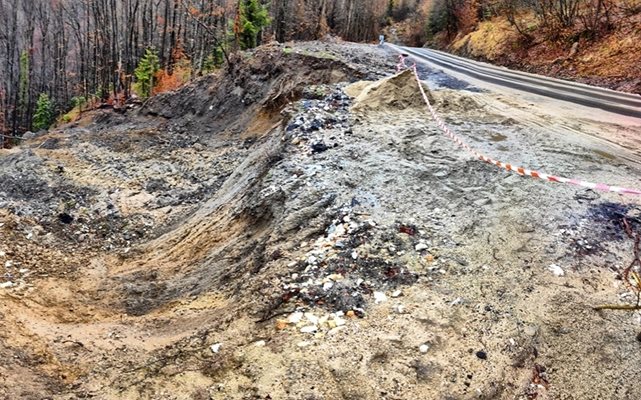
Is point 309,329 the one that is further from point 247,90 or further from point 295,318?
point 247,90

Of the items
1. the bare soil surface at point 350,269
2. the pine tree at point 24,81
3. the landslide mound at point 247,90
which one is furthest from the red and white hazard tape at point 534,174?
the pine tree at point 24,81

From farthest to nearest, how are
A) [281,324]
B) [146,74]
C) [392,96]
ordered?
1. [146,74]
2. [392,96]
3. [281,324]

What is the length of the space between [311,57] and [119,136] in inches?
284

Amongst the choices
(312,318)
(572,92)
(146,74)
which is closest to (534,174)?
(312,318)

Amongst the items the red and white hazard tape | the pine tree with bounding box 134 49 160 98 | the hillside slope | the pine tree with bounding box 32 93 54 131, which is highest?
the hillside slope

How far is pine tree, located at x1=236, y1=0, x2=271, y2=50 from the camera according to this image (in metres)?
26.1

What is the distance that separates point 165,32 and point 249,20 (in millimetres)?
9116

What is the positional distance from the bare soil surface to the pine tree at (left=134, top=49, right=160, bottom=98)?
18481 mm

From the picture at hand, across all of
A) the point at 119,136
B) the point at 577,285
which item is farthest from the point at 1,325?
the point at 119,136

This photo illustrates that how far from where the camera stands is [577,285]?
216 inches

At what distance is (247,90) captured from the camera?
1794 centimetres

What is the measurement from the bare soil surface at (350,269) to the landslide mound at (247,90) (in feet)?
9.63

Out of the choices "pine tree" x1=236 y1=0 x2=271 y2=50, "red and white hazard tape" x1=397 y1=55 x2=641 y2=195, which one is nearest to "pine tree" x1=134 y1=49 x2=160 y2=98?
"pine tree" x1=236 y1=0 x2=271 y2=50

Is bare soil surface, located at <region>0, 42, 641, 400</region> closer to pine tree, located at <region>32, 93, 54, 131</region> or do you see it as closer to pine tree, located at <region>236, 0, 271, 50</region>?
pine tree, located at <region>236, 0, 271, 50</region>
